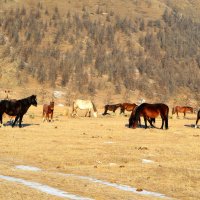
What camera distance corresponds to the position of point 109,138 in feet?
83.0

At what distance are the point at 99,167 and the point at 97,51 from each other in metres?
80.8

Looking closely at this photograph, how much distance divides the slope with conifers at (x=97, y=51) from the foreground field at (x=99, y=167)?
5881 centimetres

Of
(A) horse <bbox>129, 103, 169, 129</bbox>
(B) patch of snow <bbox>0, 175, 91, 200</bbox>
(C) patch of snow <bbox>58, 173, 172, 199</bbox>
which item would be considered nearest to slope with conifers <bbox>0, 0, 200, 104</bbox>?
(A) horse <bbox>129, 103, 169, 129</bbox>

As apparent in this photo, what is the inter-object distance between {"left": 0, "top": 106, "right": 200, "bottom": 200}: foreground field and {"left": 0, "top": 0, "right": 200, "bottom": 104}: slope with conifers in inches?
2315

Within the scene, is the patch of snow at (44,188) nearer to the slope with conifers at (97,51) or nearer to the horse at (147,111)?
the horse at (147,111)

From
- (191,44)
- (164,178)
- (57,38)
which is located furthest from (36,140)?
(191,44)

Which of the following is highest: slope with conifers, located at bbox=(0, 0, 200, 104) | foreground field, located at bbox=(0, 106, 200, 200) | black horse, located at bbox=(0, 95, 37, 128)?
foreground field, located at bbox=(0, 106, 200, 200)

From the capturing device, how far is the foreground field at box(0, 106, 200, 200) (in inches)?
446

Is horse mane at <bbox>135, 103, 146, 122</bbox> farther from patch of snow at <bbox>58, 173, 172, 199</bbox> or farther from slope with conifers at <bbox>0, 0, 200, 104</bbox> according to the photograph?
slope with conifers at <bbox>0, 0, 200, 104</bbox>

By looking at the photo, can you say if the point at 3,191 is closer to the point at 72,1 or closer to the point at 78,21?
the point at 78,21

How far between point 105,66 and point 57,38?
42.4 ft

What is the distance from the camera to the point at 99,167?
15.4m

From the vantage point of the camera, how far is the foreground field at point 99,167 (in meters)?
11.3

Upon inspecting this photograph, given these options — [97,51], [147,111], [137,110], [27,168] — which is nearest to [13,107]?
[137,110]
